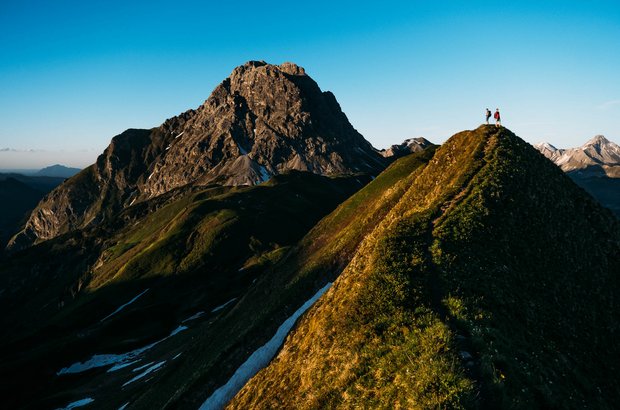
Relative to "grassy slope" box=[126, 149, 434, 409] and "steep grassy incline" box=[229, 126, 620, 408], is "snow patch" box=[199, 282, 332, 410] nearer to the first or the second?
"grassy slope" box=[126, 149, 434, 409]

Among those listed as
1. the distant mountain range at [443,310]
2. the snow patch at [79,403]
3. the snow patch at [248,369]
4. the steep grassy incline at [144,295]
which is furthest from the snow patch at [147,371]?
the snow patch at [248,369]

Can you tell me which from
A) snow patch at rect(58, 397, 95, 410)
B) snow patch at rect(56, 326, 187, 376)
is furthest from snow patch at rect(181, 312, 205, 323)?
snow patch at rect(58, 397, 95, 410)

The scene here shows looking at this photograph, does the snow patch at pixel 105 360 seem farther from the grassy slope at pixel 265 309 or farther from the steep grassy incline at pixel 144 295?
the grassy slope at pixel 265 309

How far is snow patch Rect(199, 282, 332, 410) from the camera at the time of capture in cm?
3322

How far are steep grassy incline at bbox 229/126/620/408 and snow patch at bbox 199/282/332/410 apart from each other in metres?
2.77

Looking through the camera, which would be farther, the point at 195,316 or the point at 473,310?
the point at 195,316

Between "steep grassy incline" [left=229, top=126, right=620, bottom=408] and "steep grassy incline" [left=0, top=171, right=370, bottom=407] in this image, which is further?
"steep grassy incline" [left=0, top=171, right=370, bottom=407]

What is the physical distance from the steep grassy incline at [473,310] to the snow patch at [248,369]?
2.77 m

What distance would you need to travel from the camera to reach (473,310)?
2314cm

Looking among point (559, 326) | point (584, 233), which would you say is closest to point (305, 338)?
point (559, 326)

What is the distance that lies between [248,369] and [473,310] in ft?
65.0

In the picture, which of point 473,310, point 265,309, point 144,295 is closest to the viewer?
point 473,310

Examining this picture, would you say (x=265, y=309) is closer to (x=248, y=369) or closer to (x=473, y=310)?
(x=248, y=369)

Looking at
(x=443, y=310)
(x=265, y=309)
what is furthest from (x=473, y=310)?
(x=265, y=309)
